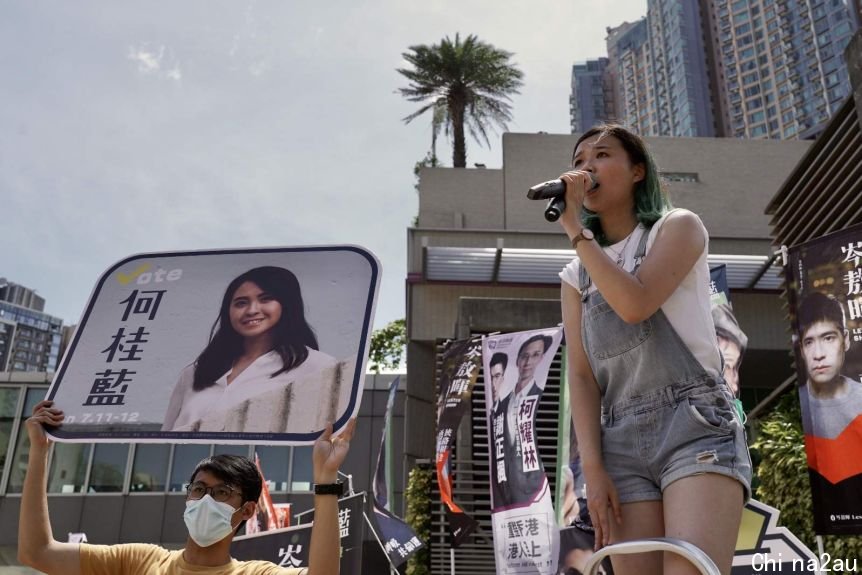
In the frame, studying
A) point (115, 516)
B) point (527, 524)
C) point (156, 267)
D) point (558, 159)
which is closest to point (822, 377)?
point (527, 524)

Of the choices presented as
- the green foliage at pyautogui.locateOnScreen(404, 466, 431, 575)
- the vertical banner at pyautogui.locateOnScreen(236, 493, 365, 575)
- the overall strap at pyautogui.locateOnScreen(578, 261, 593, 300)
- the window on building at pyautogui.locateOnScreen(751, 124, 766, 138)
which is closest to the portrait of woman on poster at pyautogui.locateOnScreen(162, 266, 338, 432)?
the overall strap at pyautogui.locateOnScreen(578, 261, 593, 300)

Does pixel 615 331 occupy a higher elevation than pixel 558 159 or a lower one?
lower

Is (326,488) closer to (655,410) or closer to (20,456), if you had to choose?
(655,410)

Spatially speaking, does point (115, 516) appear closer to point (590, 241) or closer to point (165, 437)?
point (165, 437)

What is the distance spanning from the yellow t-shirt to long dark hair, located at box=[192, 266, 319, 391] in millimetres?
764

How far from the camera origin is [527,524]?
9336 millimetres

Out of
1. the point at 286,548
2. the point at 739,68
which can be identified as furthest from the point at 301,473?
the point at 739,68

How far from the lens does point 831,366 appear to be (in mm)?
6664

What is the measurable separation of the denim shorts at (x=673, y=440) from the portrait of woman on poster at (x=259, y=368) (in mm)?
1229

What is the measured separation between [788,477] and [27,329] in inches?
6254

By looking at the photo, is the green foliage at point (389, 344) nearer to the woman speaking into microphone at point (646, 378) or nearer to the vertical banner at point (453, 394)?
the vertical banner at point (453, 394)

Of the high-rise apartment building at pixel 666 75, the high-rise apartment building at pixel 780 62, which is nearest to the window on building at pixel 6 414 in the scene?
the high-rise apartment building at pixel 666 75

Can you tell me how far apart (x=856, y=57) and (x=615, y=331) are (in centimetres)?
952

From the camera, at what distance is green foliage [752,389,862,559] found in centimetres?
940
